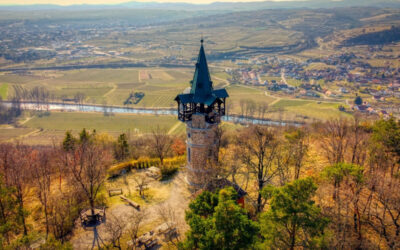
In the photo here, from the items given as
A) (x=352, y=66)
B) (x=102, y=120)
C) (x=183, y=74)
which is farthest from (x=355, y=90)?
(x=102, y=120)

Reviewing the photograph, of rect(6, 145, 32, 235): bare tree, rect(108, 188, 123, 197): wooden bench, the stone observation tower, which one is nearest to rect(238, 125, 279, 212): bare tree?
the stone observation tower

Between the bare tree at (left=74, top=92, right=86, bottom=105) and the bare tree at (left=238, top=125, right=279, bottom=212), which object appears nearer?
the bare tree at (left=238, top=125, right=279, bottom=212)

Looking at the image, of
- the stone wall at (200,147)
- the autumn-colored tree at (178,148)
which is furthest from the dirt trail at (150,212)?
the autumn-colored tree at (178,148)

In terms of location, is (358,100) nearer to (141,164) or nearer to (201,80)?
(141,164)

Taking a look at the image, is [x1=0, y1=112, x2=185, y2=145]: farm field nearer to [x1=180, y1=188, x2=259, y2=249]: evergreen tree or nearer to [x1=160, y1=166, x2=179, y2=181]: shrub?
[x1=160, y1=166, x2=179, y2=181]: shrub

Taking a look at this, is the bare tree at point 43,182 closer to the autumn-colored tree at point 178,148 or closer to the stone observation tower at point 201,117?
the stone observation tower at point 201,117

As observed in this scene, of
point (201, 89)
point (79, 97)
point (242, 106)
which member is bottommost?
point (242, 106)

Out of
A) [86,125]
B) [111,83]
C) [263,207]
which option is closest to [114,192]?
[263,207]
